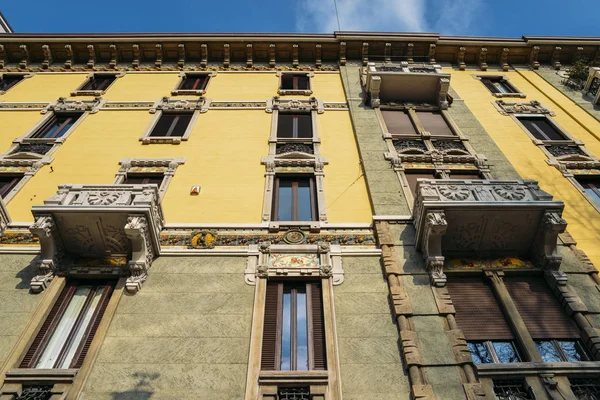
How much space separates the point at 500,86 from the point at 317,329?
16.4 metres

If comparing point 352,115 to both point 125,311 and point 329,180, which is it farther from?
point 125,311

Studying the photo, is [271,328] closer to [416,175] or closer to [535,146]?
[416,175]

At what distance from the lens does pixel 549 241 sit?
31.5 ft

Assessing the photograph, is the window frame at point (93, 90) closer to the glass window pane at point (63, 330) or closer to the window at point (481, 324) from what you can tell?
the glass window pane at point (63, 330)

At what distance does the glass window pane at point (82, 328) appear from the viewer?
8.10 metres

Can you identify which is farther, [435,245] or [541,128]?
[541,128]

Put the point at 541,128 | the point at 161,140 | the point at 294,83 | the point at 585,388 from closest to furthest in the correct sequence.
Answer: the point at 585,388
the point at 161,140
the point at 541,128
the point at 294,83

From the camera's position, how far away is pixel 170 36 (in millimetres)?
21062

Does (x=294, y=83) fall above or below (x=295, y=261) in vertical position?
above

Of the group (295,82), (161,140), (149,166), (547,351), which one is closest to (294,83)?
(295,82)

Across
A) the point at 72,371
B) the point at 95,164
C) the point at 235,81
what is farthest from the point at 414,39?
the point at 72,371

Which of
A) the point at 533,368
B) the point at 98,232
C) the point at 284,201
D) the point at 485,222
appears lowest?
the point at 533,368

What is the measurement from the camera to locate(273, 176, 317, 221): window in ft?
38.4

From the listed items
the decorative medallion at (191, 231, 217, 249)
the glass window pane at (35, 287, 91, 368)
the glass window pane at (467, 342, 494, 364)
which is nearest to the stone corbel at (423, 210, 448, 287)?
the glass window pane at (467, 342, 494, 364)
